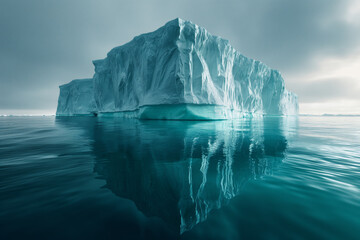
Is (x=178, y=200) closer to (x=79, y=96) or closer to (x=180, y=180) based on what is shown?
(x=180, y=180)

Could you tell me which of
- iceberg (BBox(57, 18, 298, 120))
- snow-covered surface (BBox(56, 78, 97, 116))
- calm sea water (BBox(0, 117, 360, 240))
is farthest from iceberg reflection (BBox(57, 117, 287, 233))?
snow-covered surface (BBox(56, 78, 97, 116))

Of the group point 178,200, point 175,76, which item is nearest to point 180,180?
point 178,200

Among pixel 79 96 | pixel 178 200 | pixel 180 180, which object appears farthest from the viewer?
pixel 79 96

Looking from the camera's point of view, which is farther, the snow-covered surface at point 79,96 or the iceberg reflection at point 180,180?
the snow-covered surface at point 79,96

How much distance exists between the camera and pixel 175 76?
57.2 ft

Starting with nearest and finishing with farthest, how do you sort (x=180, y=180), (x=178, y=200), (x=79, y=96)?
(x=178, y=200) < (x=180, y=180) < (x=79, y=96)

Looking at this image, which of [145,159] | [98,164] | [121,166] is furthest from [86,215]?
[145,159]

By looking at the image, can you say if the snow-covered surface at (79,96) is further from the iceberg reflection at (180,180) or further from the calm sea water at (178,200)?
the calm sea water at (178,200)

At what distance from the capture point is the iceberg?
57.5ft

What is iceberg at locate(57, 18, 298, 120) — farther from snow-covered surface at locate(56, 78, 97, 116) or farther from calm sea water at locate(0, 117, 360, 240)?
calm sea water at locate(0, 117, 360, 240)

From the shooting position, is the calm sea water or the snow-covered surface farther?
the snow-covered surface

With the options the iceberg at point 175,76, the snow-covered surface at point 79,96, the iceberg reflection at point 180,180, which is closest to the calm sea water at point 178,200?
the iceberg reflection at point 180,180

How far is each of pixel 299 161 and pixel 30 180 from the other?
4719 mm

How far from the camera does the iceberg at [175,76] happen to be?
1753 centimetres
